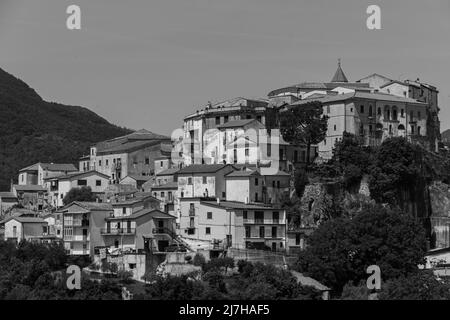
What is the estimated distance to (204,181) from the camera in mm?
66750

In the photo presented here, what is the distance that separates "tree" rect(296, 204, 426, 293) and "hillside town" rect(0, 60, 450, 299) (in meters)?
1.19

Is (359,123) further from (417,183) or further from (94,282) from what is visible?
(94,282)

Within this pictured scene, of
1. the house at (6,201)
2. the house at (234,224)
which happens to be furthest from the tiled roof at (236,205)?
the house at (6,201)

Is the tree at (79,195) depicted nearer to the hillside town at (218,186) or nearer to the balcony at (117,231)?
the hillside town at (218,186)

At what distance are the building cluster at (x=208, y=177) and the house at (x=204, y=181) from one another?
2.3 inches

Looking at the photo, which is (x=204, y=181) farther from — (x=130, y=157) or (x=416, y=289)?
(x=416, y=289)

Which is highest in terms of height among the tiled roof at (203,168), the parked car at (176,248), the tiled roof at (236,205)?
the tiled roof at (203,168)

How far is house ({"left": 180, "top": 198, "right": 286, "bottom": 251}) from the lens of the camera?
61781 mm

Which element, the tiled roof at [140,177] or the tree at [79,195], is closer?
the tree at [79,195]

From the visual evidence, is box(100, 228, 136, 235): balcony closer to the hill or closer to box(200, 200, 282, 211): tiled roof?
box(200, 200, 282, 211): tiled roof

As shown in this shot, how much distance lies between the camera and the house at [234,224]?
61781 mm

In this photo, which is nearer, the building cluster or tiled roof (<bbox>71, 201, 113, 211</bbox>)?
the building cluster

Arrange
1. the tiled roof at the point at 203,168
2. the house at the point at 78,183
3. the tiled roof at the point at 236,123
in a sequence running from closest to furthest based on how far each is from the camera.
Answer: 1. the tiled roof at the point at 203,168
2. the tiled roof at the point at 236,123
3. the house at the point at 78,183

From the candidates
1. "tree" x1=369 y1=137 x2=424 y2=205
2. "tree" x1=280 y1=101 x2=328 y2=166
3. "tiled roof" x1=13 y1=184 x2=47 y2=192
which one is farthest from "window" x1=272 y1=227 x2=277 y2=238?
"tiled roof" x1=13 y1=184 x2=47 y2=192
